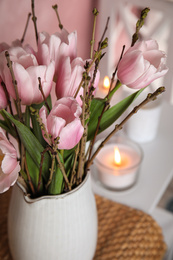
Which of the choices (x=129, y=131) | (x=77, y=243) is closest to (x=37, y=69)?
(x=77, y=243)

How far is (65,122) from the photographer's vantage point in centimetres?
42

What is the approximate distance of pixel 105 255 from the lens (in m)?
0.69

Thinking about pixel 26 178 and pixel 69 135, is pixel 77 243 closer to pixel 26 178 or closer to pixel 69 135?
pixel 26 178

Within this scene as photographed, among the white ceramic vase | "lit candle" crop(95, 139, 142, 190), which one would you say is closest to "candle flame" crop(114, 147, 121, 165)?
"lit candle" crop(95, 139, 142, 190)

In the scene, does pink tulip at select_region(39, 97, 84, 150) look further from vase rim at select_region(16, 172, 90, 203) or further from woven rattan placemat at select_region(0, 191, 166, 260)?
woven rattan placemat at select_region(0, 191, 166, 260)

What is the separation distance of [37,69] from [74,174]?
17cm

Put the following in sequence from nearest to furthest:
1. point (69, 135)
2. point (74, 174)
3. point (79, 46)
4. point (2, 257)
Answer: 1. point (69, 135)
2. point (74, 174)
3. point (2, 257)
4. point (79, 46)

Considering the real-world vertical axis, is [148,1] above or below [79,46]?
above

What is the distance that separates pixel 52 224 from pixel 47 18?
72cm

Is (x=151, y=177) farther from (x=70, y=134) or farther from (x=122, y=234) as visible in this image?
(x=70, y=134)

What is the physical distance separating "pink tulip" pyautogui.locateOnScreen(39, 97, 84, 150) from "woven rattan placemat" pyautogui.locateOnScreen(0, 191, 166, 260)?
337 millimetres

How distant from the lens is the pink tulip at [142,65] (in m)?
0.44

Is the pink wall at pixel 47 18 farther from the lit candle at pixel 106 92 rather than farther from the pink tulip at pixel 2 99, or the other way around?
the pink tulip at pixel 2 99

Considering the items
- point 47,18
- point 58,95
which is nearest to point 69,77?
point 58,95
